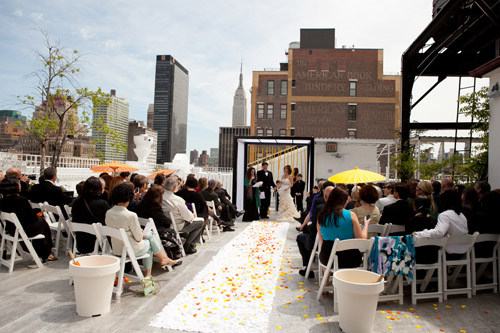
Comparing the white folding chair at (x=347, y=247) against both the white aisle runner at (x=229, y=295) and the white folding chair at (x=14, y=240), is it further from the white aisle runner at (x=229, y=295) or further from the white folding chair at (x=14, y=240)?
the white folding chair at (x=14, y=240)

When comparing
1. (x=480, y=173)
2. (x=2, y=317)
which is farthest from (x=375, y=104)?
(x=2, y=317)

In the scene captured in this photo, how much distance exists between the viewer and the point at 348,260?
4270 millimetres

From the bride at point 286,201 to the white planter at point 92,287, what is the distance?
823cm

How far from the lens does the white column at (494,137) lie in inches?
281

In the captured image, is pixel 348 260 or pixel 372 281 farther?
pixel 348 260

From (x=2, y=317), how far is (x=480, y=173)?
9158 mm

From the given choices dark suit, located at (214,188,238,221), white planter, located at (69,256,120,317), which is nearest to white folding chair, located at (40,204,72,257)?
white planter, located at (69,256,120,317)

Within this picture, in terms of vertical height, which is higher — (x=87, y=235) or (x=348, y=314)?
(x=87, y=235)

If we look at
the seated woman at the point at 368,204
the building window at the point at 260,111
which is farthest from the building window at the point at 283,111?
the seated woman at the point at 368,204

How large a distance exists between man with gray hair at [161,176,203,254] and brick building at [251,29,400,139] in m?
38.0

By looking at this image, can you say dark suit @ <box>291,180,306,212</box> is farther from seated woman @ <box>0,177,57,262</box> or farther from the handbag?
seated woman @ <box>0,177,57,262</box>

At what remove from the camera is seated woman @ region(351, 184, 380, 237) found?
5.13 meters

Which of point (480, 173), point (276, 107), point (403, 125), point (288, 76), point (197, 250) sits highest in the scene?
point (288, 76)

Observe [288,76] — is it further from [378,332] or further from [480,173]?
[378,332]
